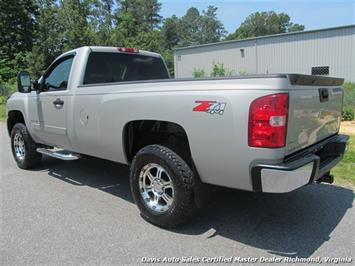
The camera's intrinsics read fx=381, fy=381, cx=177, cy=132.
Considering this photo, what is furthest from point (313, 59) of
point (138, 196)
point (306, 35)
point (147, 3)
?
point (147, 3)

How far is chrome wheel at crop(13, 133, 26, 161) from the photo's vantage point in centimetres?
671

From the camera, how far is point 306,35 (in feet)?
95.6

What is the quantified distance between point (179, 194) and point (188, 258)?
2.12 feet

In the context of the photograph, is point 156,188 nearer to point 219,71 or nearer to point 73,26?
point 219,71

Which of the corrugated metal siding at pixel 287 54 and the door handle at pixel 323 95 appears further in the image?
the corrugated metal siding at pixel 287 54

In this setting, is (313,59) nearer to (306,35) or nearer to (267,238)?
(306,35)

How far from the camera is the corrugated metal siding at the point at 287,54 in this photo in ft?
90.4

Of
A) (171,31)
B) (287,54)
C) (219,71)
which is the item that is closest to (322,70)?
(287,54)

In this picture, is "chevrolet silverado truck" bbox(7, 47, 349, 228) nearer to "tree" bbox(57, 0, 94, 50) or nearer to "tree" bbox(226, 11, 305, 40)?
"tree" bbox(57, 0, 94, 50)

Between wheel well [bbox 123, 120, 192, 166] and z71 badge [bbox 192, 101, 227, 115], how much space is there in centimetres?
63

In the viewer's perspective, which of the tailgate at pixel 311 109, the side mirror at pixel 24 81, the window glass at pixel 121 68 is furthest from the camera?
the side mirror at pixel 24 81

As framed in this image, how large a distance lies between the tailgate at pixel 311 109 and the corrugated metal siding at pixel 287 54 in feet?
83.9

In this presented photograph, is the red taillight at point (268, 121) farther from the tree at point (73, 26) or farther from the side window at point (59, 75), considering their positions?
the tree at point (73, 26)

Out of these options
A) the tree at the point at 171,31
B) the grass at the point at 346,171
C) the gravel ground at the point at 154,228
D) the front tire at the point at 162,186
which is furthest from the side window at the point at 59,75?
→ the tree at the point at 171,31
